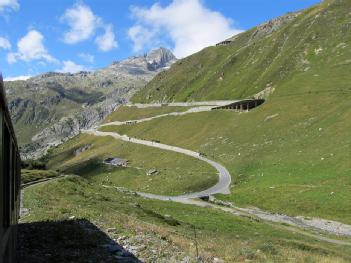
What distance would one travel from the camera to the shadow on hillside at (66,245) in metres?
22.0

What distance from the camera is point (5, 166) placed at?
1417 cm

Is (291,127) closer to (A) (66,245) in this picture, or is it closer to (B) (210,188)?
(B) (210,188)

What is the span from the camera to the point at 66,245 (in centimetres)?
2431

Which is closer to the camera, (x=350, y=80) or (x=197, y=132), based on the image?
(x=350, y=80)

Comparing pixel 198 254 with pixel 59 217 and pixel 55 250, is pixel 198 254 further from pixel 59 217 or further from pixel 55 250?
pixel 59 217

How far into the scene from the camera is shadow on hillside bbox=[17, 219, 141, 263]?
21969 mm

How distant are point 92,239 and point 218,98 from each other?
15735 centimetres

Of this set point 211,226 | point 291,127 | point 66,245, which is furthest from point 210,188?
point 66,245

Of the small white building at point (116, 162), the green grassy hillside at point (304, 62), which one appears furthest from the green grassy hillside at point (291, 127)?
the small white building at point (116, 162)

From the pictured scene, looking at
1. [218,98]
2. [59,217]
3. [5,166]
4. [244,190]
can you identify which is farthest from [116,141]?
[5,166]

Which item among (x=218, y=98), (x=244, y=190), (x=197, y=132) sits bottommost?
(x=244, y=190)

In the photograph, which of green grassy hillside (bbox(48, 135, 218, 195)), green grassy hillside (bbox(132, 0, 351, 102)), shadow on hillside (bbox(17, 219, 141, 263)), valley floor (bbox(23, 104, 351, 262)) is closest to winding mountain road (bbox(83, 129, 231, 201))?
green grassy hillside (bbox(48, 135, 218, 195))

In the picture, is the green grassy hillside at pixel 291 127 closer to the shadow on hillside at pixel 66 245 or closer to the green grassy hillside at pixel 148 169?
the green grassy hillside at pixel 148 169

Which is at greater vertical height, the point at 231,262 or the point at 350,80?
the point at 350,80
